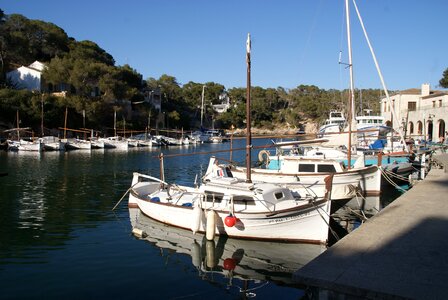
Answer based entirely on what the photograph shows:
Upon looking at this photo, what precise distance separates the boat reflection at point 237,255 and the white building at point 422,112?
37.7 metres

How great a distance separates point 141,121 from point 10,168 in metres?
55.8

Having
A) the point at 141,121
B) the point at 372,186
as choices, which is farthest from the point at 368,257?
the point at 141,121

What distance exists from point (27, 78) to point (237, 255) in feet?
240

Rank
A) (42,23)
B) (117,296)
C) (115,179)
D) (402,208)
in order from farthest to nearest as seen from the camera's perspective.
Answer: (42,23)
(115,179)
(402,208)
(117,296)

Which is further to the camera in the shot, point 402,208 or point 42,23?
point 42,23

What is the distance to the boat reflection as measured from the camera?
1084 centimetres

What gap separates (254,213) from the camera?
12.9m

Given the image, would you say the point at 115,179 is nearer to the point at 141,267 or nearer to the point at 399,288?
the point at 141,267

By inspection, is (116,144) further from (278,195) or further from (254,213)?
(254,213)

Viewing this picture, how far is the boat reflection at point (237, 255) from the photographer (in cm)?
1084

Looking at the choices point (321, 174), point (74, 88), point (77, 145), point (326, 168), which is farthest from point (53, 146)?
point (321, 174)

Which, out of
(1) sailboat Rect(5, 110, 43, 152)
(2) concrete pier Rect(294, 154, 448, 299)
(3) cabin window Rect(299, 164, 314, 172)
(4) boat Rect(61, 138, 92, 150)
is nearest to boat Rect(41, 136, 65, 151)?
(1) sailboat Rect(5, 110, 43, 152)

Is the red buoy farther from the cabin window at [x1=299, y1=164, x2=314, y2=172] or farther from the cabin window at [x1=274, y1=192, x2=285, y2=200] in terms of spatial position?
the cabin window at [x1=299, y1=164, x2=314, y2=172]

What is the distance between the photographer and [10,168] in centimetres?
3422
